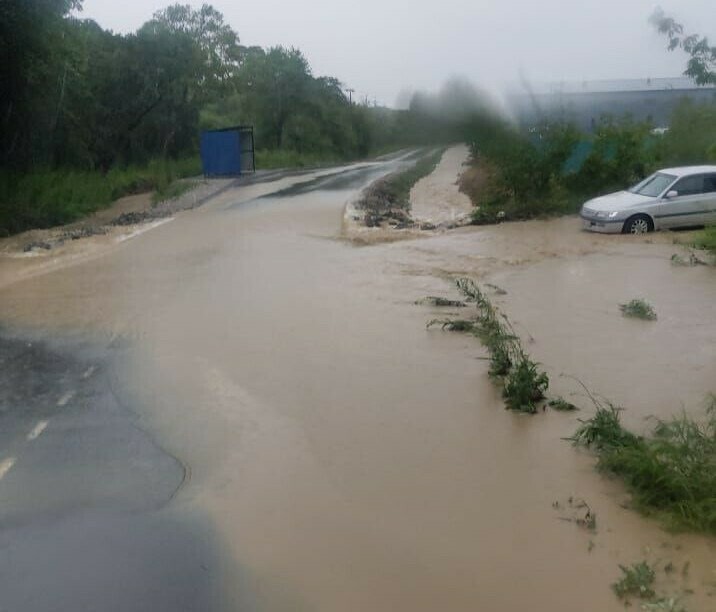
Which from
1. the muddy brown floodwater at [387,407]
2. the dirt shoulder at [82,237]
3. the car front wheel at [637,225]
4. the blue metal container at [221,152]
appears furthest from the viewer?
the blue metal container at [221,152]

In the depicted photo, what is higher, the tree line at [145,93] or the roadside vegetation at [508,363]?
the tree line at [145,93]

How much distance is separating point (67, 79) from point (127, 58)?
477 inches

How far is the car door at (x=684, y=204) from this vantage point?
59.4ft

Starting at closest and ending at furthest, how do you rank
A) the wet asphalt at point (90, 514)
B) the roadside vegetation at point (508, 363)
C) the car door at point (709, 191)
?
1. the wet asphalt at point (90, 514)
2. the roadside vegetation at point (508, 363)
3. the car door at point (709, 191)

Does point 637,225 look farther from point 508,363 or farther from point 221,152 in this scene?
point 221,152

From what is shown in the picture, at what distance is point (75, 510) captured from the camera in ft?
18.5

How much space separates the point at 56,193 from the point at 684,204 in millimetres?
15391

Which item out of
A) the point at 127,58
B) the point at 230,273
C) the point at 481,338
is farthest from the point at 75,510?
the point at 127,58

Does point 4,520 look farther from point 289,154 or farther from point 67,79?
point 289,154

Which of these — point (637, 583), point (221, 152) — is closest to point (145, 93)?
point (221, 152)

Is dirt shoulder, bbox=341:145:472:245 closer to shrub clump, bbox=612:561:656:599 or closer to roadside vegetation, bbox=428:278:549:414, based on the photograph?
roadside vegetation, bbox=428:278:549:414

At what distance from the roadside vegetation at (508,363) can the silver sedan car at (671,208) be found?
8.08 m

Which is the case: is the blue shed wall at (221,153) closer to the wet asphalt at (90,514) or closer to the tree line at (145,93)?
the tree line at (145,93)

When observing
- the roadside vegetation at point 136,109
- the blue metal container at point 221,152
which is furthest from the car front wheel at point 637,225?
the blue metal container at point 221,152
